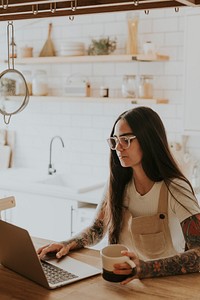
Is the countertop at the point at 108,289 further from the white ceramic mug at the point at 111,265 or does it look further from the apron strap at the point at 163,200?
the apron strap at the point at 163,200

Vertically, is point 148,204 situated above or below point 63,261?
above

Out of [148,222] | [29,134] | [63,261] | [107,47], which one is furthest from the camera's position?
[29,134]

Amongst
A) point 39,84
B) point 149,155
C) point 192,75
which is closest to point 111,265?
point 149,155

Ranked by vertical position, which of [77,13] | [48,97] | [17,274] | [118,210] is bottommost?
[17,274]

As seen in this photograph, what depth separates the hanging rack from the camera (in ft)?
6.67

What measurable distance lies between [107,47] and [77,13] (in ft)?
8.49

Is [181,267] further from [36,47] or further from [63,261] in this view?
[36,47]

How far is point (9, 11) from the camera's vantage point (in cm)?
236

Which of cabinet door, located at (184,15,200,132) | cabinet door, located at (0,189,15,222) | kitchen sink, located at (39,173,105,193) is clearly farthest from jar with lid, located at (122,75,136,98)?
cabinet door, located at (0,189,15,222)

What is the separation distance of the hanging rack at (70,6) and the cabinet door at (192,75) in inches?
80.9

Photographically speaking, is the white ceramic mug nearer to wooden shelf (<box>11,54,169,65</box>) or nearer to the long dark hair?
the long dark hair

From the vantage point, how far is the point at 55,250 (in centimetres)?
261

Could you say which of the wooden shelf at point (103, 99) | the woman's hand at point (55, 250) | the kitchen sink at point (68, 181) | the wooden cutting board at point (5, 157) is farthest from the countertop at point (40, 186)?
the woman's hand at point (55, 250)

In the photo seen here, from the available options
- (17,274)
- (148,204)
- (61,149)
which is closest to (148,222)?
(148,204)
